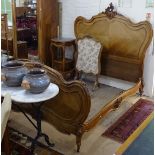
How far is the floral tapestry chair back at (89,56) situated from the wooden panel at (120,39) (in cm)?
19

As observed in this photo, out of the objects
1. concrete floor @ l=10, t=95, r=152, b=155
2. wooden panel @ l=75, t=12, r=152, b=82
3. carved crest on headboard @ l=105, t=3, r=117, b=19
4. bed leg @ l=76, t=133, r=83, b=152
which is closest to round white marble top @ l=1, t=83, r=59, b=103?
bed leg @ l=76, t=133, r=83, b=152

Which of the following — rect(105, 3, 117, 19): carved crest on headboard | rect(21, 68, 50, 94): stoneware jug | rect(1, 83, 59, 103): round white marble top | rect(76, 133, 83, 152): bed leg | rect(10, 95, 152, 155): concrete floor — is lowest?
rect(10, 95, 152, 155): concrete floor

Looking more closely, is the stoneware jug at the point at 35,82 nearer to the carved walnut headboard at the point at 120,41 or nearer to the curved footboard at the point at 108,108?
the curved footboard at the point at 108,108

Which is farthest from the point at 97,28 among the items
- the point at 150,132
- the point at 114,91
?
the point at 150,132

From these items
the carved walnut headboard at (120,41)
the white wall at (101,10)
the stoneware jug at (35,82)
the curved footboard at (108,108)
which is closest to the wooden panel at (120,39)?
the carved walnut headboard at (120,41)

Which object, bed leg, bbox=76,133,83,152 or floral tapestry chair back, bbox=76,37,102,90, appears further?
floral tapestry chair back, bbox=76,37,102,90

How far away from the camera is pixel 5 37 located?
14.1 feet

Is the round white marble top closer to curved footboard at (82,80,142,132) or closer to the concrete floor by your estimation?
curved footboard at (82,80,142,132)

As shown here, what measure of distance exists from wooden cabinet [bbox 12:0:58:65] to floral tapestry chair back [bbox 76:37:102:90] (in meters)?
0.70

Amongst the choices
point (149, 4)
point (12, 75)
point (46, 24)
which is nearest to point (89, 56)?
point (46, 24)

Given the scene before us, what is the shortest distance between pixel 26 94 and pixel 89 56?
1.96 metres

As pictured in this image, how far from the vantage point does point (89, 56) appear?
382 cm

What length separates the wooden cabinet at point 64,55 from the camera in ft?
13.6

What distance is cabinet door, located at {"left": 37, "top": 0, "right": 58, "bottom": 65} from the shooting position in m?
4.14
